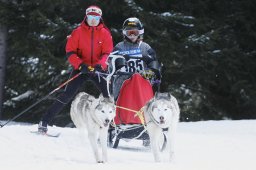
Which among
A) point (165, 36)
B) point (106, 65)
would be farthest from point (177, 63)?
point (106, 65)

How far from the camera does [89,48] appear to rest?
725cm

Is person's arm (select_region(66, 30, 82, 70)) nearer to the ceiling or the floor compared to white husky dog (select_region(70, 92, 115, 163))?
nearer to the ceiling

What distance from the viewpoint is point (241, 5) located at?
14617mm

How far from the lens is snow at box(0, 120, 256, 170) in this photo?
544 cm

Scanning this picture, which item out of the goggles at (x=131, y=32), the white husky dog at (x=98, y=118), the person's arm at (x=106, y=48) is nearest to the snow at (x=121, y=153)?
the white husky dog at (x=98, y=118)

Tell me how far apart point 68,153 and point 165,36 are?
6442 mm

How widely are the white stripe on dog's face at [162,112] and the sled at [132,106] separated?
4.47ft

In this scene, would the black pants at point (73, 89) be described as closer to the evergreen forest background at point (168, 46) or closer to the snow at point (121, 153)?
the snow at point (121, 153)

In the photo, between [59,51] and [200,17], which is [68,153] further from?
[200,17]

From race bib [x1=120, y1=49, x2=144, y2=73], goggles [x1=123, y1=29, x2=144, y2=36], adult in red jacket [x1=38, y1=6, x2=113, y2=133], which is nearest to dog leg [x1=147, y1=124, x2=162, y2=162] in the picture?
adult in red jacket [x1=38, y1=6, x2=113, y2=133]

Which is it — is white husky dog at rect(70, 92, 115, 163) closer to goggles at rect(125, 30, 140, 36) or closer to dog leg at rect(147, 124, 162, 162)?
dog leg at rect(147, 124, 162, 162)

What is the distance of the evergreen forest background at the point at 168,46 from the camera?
42.0 feet

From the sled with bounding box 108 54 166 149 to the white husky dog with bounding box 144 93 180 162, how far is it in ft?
3.79

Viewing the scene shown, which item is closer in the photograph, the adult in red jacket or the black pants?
the adult in red jacket
